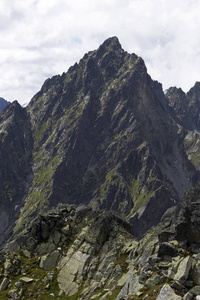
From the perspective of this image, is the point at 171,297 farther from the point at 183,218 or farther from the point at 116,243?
the point at 116,243

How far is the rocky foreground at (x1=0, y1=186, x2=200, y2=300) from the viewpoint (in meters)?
25.4

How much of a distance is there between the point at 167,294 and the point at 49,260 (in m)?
29.9

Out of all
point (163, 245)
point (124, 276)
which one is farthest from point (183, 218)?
point (124, 276)

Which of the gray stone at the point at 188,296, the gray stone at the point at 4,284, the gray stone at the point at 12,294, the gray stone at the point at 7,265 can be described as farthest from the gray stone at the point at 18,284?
the gray stone at the point at 188,296

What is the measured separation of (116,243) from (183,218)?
16.2 meters

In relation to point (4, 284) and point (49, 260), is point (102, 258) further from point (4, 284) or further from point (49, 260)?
point (4, 284)

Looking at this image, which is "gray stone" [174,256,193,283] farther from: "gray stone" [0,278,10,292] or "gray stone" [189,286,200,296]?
→ "gray stone" [0,278,10,292]

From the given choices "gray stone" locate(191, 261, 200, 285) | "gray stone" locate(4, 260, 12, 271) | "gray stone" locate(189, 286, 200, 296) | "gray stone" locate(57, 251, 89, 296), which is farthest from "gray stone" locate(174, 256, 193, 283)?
"gray stone" locate(4, 260, 12, 271)

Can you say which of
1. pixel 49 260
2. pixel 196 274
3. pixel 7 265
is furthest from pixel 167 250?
pixel 7 265

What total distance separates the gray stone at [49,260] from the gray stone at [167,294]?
2821 cm

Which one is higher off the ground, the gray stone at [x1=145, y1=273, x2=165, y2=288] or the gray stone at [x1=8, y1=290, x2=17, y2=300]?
the gray stone at [x1=145, y1=273, x2=165, y2=288]

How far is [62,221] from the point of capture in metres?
54.9

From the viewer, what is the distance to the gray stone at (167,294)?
846 inches

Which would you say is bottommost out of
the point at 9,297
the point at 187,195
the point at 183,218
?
the point at 9,297
